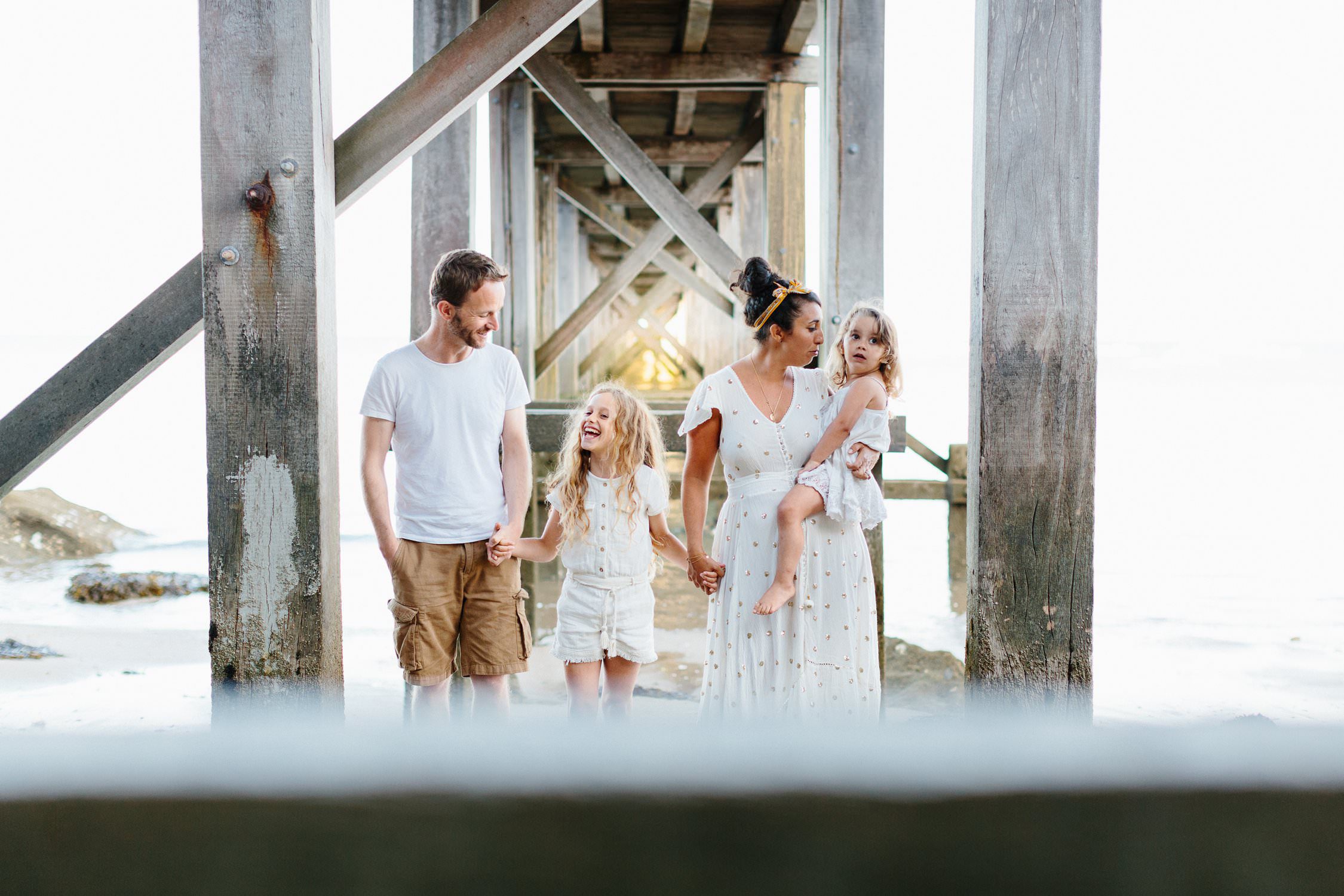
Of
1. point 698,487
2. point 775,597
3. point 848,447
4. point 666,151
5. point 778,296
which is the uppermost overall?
point 666,151

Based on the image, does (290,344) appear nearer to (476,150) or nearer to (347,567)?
(476,150)

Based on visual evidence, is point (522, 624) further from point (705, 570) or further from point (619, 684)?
point (705, 570)

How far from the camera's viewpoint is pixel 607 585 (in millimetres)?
2807

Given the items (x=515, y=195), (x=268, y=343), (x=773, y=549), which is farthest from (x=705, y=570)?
(x=515, y=195)

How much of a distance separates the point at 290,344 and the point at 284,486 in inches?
11.6

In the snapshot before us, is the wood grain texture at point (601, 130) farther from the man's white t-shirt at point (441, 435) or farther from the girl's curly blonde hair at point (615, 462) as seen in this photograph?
the man's white t-shirt at point (441, 435)

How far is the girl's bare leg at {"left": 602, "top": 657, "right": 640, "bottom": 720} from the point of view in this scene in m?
2.85

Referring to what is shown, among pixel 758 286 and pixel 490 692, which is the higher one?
pixel 758 286

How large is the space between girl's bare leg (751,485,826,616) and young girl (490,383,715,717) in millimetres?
388

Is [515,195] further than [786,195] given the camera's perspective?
Yes

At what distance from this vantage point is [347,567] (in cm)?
1055

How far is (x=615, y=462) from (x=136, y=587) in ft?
25.4

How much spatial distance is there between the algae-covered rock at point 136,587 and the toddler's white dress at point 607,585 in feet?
23.4

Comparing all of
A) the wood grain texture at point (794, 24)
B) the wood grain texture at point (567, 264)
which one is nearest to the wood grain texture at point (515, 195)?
the wood grain texture at point (794, 24)
